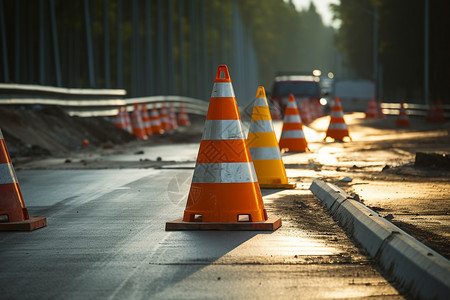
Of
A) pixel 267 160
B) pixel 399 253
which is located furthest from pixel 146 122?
pixel 399 253

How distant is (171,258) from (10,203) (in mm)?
2011

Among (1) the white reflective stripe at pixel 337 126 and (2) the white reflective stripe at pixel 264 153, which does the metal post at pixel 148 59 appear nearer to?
(1) the white reflective stripe at pixel 337 126

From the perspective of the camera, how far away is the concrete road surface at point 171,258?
4867 mm

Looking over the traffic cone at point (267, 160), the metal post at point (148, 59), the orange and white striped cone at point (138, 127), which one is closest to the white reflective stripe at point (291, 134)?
the traffic cone at point (267, 160)

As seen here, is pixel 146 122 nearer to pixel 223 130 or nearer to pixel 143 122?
pixel 143 122

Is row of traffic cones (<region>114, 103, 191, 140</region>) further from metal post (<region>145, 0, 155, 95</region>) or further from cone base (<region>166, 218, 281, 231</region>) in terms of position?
cone base (<region>166, 218, 281, 231</region>)

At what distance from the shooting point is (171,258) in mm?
5805

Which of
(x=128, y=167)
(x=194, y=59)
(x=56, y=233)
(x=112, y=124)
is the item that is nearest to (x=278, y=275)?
(x=56, y=233)

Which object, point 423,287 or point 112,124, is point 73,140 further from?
point 423,287

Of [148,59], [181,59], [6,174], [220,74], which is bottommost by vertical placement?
[6,174]

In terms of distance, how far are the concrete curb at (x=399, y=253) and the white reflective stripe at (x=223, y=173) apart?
87cm

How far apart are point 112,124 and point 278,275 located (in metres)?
18.9

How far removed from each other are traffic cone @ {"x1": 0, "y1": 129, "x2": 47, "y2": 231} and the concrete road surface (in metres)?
0.11

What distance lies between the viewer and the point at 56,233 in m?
7.05
